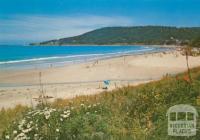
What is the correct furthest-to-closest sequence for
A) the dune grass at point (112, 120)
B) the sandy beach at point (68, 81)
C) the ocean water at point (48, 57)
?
the ocean water at point (48, 57) < the sandy beach at point (68, 81) < the dune grass at point (112, 120)

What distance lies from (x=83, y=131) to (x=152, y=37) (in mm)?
163514

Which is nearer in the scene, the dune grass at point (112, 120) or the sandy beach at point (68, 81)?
the dune grass at point (112, 120)

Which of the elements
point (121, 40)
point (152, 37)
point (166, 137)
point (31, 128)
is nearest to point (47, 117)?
point (31, 128)

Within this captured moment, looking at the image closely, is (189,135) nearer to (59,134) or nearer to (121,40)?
(59,134)

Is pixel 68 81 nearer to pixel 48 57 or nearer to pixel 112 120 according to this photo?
pixel 112 120

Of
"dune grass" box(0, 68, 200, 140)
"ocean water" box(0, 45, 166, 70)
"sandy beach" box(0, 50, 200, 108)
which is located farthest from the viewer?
"ocean water" box(0, 45, 166, 70)

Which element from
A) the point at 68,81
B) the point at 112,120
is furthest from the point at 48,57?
the point at 112,120

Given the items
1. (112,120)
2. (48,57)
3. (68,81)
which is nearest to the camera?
(112,120)

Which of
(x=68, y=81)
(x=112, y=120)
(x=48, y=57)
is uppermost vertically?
(x=48, y=57)

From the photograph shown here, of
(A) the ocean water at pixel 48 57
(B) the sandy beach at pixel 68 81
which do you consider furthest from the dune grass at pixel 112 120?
(A) the ocean water at pixel 48 57

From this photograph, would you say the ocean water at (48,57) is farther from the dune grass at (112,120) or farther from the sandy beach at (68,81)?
the dune grass at (112,120)

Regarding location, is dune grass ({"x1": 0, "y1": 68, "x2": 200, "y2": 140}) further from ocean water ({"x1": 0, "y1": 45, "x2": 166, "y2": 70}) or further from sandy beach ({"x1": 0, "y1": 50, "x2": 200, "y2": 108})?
ocean water ({"x1": 0, "y1": 45, "x2": 166, "y2": 70})

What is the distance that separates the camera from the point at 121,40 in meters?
189

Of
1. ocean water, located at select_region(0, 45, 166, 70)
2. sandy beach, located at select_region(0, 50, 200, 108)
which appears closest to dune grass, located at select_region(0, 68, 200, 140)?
sandy beach, located at select_region(0, 50, 200, 108)
